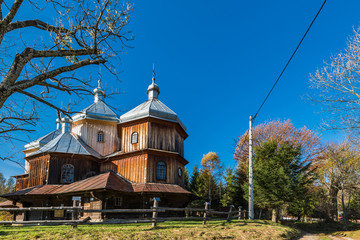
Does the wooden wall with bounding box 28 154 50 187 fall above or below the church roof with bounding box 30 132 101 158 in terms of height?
below

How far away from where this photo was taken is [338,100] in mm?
11453

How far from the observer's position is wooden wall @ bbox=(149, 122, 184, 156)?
71.0 feet

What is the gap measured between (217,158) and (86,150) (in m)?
26.3

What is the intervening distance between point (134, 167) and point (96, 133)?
8.42 meters

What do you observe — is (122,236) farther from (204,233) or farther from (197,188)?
(197,188)

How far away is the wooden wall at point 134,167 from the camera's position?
67.7 feet

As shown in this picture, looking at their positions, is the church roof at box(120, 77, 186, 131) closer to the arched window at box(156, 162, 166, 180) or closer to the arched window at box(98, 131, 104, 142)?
the arched window at box(156, 162, 166, 180)

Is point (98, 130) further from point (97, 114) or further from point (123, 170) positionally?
point (123, 170)

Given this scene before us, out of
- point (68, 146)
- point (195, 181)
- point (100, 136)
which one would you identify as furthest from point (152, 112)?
point (195, 181)

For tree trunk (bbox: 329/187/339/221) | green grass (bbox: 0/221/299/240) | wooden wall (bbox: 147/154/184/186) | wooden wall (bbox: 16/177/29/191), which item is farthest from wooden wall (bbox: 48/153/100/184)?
tree trunk (bbox: 329/187/339/221)

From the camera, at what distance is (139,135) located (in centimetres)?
2203

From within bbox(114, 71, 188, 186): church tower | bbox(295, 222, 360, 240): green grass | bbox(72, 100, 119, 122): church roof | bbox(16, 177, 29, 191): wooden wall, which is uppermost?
bbox(72, 100, 119, 122): church roof

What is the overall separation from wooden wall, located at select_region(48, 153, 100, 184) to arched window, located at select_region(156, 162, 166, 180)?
23.6ft

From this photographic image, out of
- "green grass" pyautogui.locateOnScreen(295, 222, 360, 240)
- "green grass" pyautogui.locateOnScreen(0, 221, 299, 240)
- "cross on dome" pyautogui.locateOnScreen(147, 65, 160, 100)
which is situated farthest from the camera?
"cross on dome" pyautogui.locateOnScreen(147, 65, 160, 100)
